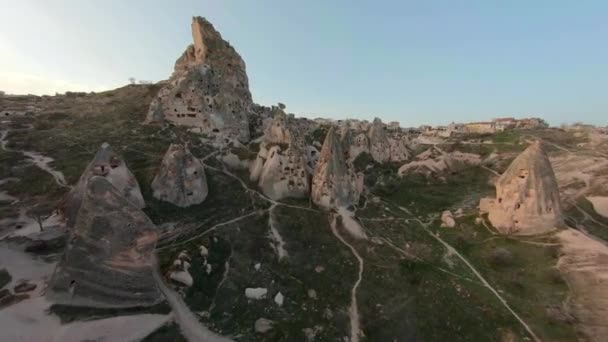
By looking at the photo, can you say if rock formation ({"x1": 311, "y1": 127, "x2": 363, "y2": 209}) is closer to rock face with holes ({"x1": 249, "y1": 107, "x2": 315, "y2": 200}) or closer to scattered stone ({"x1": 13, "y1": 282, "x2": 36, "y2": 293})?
rock face with holes ({"x1": 249, "y1": 107, "x2": 315, "y2": 200})

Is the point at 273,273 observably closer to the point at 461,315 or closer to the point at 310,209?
the point at 310,209

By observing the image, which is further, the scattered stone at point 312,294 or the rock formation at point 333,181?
the rock formation at point 333,181

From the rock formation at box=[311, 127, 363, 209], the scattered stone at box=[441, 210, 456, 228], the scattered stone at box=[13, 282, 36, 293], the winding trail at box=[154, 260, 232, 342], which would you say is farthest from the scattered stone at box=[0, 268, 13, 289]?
the scattered stone at box=[441, 210, 456, 228]

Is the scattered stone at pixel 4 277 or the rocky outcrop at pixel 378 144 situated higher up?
the rocky outcrop at pixel 378 144

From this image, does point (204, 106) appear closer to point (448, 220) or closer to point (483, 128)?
point (448, 220)

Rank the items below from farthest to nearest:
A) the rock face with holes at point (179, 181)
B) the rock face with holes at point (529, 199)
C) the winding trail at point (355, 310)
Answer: the rock face with holes at point (179, 181)
the rock face with holes at point (529, 199)
the winding trail at point (355, 310)

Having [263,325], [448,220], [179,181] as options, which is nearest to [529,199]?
[448,220]

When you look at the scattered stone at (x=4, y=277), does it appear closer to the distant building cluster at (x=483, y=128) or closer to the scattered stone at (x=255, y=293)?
the scattered stone at (x=255, y=293)

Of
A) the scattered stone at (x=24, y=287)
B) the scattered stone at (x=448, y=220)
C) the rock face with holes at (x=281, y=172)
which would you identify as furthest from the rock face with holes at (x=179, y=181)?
the scattered stone at (x=448, y=220)
